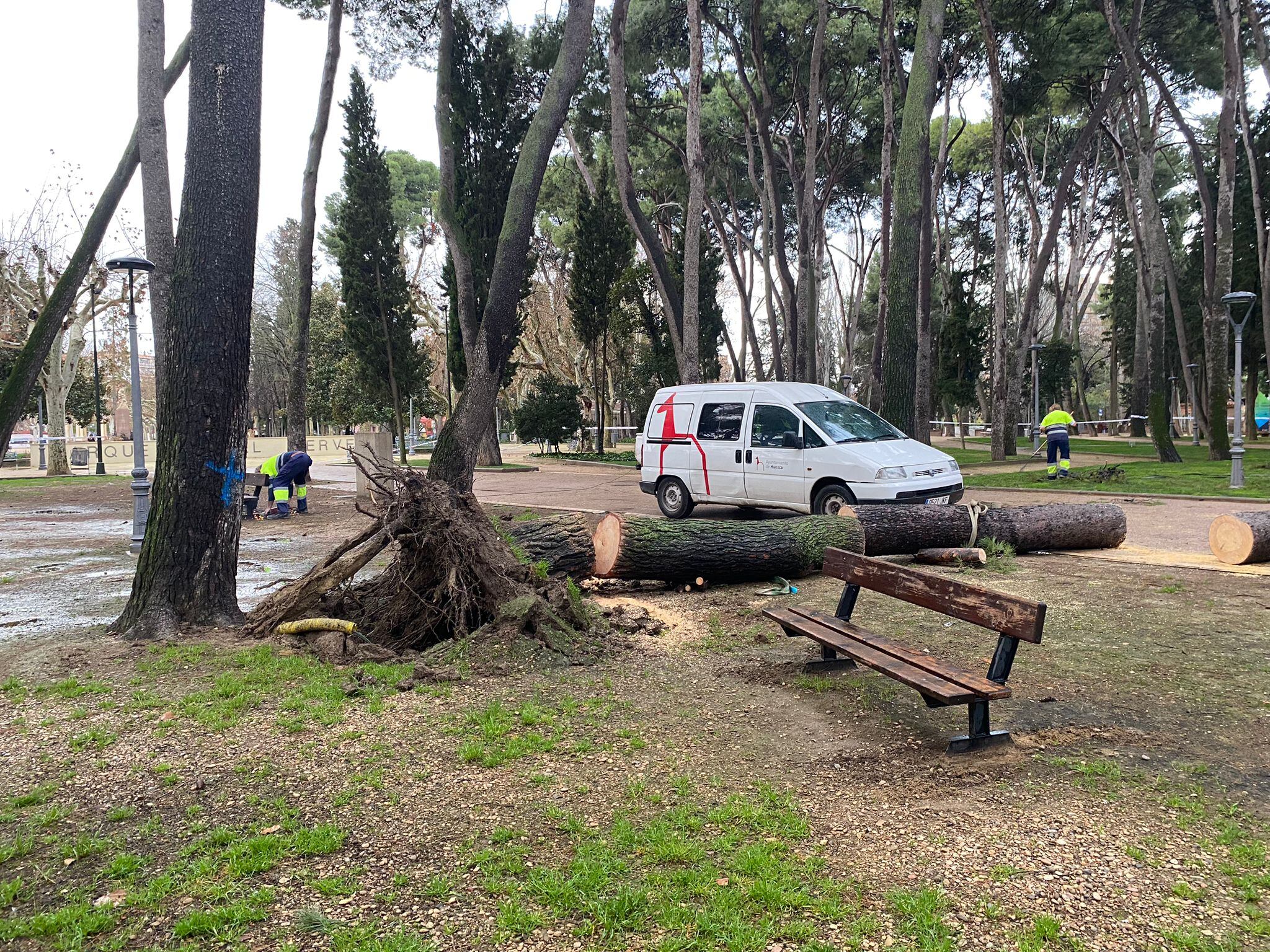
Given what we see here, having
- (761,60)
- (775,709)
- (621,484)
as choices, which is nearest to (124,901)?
(775,709)

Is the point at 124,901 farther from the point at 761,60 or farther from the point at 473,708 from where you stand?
the point at 761,60

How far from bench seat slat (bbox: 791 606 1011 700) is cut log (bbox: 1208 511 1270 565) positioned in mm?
5472

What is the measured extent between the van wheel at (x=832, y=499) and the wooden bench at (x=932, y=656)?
487 centimetres

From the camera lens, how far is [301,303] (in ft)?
53.2

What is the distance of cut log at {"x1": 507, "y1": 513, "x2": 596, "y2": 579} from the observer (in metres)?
7.33

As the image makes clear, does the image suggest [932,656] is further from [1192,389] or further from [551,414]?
[551,414]

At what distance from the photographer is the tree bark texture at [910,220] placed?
13516 mm

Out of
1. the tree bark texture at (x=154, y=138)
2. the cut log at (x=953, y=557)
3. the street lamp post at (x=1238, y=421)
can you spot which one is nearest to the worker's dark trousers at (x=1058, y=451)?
the street lamp post at (x=1238, y=421)

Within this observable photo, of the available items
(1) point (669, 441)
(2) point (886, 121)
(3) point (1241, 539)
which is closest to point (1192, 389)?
(2) point (886, 121)

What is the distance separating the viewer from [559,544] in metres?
7.44

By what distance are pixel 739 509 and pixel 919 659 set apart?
9.24 m

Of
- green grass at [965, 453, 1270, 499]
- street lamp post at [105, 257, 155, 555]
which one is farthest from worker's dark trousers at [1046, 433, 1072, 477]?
street lamp post at [105, 257, 155, 555]

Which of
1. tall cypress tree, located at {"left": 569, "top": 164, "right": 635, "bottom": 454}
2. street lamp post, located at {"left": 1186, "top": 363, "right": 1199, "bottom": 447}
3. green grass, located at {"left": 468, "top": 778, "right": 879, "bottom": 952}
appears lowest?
green grass, located at {"left": 468, "top": 778, "right": 879, "bottom": 952}

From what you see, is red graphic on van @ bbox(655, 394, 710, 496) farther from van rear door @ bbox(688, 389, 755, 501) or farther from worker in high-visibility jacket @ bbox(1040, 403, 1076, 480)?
worker in high-visibility jacket @ bbox(1040, 403, 1076, 480)
